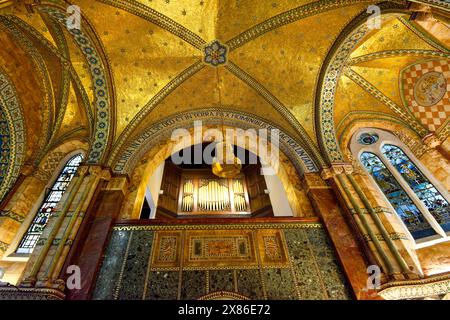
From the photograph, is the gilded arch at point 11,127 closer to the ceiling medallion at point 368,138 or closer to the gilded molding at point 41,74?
the gilded molding at point 41,74

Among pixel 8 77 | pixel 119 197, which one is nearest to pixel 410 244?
pixel 119 197

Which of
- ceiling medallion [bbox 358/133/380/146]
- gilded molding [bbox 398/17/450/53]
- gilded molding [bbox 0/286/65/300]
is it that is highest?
gilded molding [bbox 398/17/450/53]

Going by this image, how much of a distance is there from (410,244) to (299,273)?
2.58m

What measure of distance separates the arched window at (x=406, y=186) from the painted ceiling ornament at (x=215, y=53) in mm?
4931

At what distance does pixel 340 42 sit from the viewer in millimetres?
6863

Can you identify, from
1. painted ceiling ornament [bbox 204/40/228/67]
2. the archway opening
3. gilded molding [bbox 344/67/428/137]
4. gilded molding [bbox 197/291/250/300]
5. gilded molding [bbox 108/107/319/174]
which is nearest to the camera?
Answer: gilded molding [bbox 197/291/250/300]

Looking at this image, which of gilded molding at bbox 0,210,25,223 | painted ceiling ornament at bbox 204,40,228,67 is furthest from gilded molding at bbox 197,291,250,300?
painted ceiling ornament at bbox 204,40,228,67

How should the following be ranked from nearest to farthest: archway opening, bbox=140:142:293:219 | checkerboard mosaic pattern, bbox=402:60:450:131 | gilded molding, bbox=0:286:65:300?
gilded molding, bbox=0:286:65:300
checkerboard mosaic pattern, bbox=402:60:450:131
archway opening, bbox=140:142:293:219

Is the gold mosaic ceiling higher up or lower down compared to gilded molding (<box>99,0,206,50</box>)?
lower down

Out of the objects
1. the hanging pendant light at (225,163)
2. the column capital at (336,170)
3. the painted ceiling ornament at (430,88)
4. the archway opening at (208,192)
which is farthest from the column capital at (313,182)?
the painted ceiling ornament at (430,88)

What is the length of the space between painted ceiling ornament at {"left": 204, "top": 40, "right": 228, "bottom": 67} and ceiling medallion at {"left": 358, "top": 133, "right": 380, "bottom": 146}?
5024 millimetres

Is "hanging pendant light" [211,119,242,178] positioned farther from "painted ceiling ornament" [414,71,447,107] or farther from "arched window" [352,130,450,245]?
"painted ceiling ornament" [414,71,447,107]

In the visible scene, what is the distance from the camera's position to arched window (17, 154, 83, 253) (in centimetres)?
636

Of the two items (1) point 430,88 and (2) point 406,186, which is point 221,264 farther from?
(1) point 430,88
